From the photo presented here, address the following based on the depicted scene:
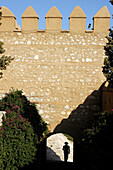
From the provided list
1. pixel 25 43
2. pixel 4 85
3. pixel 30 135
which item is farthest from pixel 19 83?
pixel 30 135

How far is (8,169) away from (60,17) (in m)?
5.06

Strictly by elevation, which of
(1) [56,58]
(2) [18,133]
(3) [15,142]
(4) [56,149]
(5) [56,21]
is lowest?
(4) [56,149]

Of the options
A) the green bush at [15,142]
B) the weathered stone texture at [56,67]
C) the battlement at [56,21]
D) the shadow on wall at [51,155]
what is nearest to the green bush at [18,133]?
the green bush at [15,142]

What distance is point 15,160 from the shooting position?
5.42 metres

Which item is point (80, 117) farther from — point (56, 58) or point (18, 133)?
point (18, 133)

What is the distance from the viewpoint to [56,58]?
7.07 m

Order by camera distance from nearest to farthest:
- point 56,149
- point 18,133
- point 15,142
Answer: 1. point 15,142
2. point 18,133
3. point 56,149

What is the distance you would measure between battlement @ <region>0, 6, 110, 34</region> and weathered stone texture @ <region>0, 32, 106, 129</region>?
0.20 meters

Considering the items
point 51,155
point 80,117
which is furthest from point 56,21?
point 51,155

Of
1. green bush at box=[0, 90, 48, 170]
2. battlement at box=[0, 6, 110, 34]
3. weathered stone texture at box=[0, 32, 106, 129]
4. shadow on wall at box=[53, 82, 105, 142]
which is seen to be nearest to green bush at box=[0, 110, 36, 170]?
green bush at box=[0, 90, 48, 170]

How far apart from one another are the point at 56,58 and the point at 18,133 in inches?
113

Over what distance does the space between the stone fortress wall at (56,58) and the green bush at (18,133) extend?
737 mm

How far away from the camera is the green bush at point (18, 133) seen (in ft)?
17.7

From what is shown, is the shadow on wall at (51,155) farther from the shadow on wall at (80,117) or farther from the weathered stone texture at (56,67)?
the weathered stone texture at (56,67)
